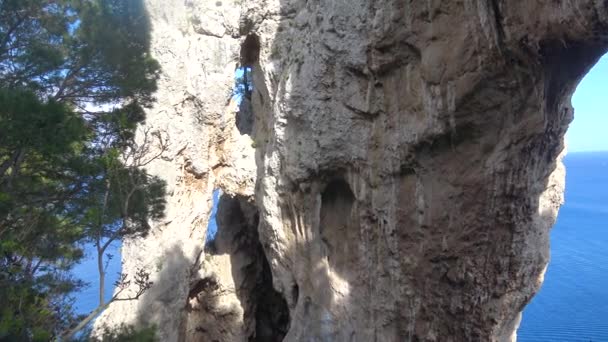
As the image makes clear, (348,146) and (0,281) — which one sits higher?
(348,146)

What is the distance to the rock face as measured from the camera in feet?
19.3

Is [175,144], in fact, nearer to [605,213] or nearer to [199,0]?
[199,0]

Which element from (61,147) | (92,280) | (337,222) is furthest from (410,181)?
(92,280)

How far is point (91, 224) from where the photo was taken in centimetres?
510

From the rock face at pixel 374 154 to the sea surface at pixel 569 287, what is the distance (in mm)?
3591

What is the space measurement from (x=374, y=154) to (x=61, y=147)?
457 centimetres

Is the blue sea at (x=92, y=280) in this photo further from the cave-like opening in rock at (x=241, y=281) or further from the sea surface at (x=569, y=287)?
the cave-like opening in rock at (x=241, y=281)

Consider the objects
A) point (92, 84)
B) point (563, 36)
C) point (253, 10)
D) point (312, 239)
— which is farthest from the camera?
point (253, 10)

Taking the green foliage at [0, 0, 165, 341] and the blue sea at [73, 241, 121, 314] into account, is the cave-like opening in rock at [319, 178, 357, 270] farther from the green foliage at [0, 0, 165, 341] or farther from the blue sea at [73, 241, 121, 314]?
the blue sea at [73, 241, 121, 314]

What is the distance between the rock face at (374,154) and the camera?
589cm

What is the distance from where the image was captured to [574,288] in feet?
75.4

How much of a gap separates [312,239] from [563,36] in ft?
16.7

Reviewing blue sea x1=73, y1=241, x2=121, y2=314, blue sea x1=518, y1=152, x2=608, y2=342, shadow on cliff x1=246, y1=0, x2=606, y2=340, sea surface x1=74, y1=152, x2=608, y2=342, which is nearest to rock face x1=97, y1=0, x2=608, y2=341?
shadow on cliff x1=246, y1=0, x2=606, y2=340

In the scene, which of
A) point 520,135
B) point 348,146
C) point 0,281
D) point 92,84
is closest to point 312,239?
point 348,146
